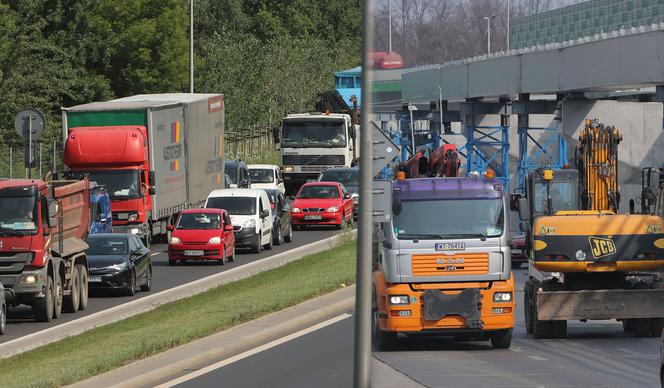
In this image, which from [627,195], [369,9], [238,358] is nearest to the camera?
[369,9]

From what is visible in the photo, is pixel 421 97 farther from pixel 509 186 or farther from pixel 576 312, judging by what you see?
pixel 576 312

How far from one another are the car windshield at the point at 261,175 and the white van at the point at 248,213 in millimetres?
16144

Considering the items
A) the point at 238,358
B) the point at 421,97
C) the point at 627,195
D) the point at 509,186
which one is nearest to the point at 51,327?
the point at 238,358

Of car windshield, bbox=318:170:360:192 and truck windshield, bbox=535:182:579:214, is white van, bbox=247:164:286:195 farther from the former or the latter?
truck windshield, bbox=535:182:579:214

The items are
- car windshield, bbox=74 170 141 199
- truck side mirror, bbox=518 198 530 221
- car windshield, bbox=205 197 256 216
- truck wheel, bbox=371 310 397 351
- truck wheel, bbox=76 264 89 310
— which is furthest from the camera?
car windshield, bbox=205 197 256 216

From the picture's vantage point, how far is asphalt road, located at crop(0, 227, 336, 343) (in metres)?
30.9

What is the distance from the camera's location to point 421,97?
7425 centimetres

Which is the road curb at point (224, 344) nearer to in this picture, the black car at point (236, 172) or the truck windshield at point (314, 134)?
the black car at point (236, 172)

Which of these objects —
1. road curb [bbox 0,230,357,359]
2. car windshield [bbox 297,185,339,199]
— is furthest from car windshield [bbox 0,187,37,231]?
car windshield [bbox 297,185,339,199]

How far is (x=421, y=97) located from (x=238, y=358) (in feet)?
170

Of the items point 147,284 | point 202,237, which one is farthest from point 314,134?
point 147,284

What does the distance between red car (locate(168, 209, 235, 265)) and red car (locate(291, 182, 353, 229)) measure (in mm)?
9782

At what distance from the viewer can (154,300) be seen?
34062mm

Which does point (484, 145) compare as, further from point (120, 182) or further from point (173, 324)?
point (173, 324)
